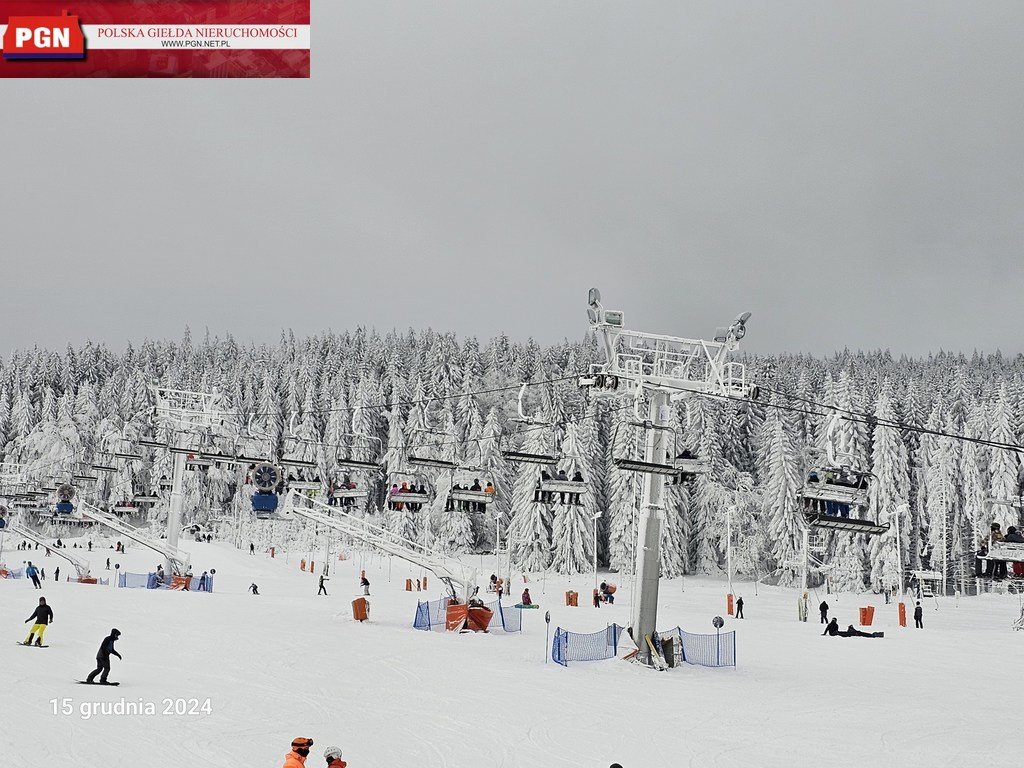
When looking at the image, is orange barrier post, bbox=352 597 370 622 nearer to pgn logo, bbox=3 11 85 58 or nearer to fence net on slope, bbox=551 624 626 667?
fence net on slope, bbox=551 624 626 667

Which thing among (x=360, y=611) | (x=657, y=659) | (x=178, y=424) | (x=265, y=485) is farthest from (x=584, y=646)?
(x=178, y=424)

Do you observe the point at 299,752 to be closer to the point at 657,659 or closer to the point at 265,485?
the point at 657,659

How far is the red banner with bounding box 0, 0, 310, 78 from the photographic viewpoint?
719 inches

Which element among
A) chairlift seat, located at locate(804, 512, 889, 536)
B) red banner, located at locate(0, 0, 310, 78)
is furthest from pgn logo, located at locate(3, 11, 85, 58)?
chairlift seat, located at locate(804, 512, 889, 536)

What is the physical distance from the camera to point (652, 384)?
24.4 meters

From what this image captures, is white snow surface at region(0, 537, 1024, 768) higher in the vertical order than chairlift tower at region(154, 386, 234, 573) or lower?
lower

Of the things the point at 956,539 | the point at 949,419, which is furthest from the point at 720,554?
the point at 949,419

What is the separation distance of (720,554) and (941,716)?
206 feet

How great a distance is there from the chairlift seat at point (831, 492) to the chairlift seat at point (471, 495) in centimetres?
1241

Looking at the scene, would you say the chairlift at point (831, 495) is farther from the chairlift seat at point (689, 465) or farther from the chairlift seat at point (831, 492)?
the chairlift seat at point (689, 465)

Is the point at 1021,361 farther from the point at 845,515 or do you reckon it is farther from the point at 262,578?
the point at 845,515

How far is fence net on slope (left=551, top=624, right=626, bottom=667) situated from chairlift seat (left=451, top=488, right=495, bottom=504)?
20.5 ft

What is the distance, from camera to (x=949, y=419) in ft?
273

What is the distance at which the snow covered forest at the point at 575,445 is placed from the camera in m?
72.2
